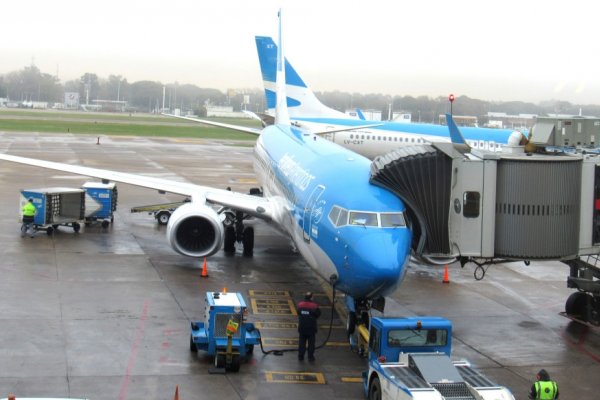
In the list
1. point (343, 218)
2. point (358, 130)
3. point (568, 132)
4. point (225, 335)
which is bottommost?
point (225, 335)

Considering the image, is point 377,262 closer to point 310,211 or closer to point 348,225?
point 348,225

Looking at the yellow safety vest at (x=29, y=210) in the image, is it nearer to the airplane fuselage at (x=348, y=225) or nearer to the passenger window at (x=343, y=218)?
the airplane fuselage at (x=348, y=225)

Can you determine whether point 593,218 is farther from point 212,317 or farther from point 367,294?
point 212,317

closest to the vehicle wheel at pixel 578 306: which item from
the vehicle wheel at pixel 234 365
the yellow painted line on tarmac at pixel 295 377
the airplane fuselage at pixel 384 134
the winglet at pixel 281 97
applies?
the yellow painted line on tarmac at pixel 295 377

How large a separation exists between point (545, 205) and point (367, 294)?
14.3ft

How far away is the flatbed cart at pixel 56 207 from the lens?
31.7 meters

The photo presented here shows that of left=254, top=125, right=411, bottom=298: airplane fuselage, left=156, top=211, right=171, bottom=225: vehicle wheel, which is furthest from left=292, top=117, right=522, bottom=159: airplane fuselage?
left=254, top=125, right=411, bottom=298: airplane fuselage

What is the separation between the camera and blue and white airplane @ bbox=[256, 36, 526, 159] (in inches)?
2154

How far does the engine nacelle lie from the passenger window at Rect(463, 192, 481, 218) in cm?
995

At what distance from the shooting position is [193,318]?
20672 mm

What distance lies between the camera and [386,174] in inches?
749

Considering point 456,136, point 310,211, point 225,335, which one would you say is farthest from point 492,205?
point 225,335

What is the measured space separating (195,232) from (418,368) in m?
13.7

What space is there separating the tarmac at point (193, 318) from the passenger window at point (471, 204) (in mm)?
3104
